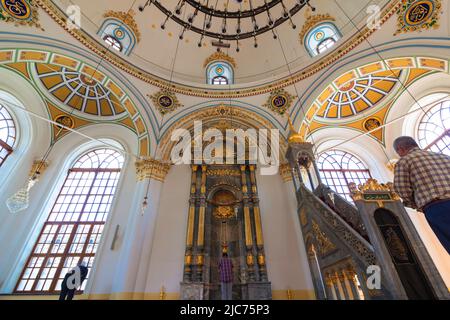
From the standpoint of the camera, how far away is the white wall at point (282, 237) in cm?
Result: 679

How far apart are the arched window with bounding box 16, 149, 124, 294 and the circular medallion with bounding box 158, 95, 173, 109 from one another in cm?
342

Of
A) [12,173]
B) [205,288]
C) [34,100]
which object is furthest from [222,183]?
[34,100]

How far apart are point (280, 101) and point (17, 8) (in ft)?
31.6

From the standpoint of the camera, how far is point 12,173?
800 centimetres

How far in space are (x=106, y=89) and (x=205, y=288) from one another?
9163mm

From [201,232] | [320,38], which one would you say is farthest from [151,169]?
[320,38]

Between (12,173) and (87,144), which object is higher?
(87,144)

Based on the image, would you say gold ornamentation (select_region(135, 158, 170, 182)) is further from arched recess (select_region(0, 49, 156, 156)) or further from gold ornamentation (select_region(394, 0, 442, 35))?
gold ornamentation (select_region(394, 0, 442, 35))

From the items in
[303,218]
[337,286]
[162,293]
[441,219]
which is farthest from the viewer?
[303,218]

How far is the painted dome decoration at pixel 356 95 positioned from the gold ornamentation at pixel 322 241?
5.98 meters

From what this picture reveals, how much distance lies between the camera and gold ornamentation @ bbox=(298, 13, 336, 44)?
31.5 ft

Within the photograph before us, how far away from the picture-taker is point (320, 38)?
9969 mm

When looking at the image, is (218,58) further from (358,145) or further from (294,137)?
(358,145)
